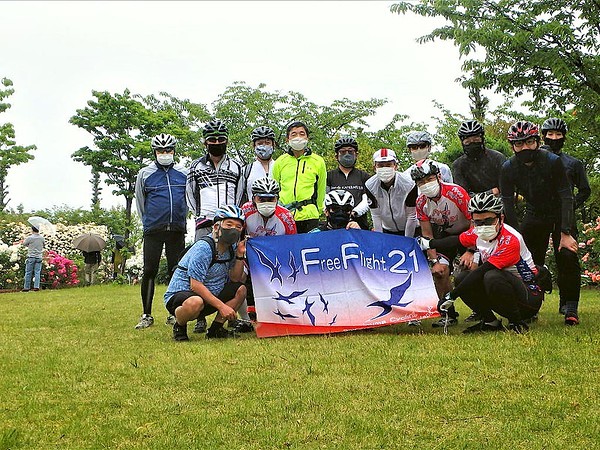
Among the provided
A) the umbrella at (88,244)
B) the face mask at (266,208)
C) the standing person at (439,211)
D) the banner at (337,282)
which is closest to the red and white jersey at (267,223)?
the face mask at (266,208)

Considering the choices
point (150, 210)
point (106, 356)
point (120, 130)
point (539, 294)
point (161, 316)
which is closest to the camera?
point (106, 356)

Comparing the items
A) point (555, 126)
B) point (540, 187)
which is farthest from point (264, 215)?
point (555, 126)

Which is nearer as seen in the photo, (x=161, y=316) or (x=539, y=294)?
(x=539, y=294)

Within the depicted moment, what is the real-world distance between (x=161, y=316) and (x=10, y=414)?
20.5 feet

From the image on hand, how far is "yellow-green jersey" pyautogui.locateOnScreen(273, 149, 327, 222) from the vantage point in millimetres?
9008

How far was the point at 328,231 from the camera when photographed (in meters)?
8.16

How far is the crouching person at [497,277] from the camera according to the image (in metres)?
7.28

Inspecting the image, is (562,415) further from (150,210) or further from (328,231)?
(150,210)

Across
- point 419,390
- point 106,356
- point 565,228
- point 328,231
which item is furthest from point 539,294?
point 106,356

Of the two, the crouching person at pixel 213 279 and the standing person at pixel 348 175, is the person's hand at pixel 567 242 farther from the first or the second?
the crouching person at pixel 213 279

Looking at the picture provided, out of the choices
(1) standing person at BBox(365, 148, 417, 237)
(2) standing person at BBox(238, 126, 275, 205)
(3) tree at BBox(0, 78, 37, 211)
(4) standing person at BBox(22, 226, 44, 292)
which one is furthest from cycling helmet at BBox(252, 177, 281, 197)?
(3) tree at BBox(0, 78, 37, 211)

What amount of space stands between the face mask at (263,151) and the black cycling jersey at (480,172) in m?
2.40

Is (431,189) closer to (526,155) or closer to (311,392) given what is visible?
(526,155)

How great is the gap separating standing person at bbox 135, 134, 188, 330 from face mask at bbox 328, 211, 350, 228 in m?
2.34
